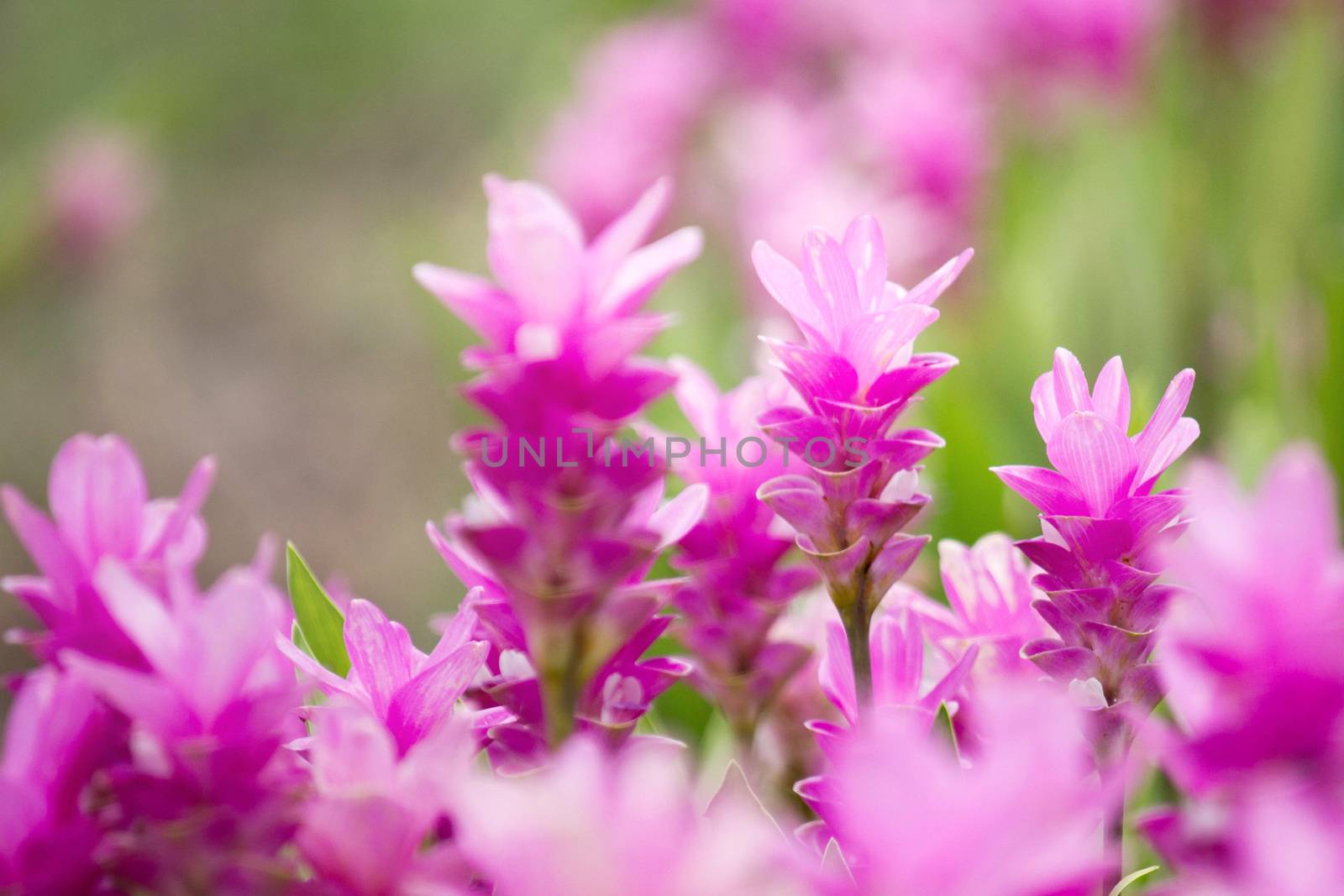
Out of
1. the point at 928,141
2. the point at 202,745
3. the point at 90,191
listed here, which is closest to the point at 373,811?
the point at 202,745

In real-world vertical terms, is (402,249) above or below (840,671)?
above

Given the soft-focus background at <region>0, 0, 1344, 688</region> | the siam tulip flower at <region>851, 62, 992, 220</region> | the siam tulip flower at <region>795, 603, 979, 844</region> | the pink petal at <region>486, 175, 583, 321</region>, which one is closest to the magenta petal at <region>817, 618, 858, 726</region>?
the siam tulip flower at <region>795, 603, 979, 844</region>

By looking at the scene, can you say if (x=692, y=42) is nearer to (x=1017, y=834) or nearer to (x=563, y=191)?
(x=563, y=191)

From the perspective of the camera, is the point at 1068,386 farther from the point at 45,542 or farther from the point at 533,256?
the point at 45,542

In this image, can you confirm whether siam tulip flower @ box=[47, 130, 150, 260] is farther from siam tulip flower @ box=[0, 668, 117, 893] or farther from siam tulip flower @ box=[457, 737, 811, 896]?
siam tulip flower @ box=[457, 737, 811, 896]

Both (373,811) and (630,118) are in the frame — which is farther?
(630,118)

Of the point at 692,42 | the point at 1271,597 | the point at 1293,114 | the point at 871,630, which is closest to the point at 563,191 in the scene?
the point at 692,42

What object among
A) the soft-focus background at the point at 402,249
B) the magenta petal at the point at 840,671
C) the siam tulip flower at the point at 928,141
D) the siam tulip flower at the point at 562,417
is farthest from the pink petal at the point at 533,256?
the siam tulip flower at the point at 928,141
